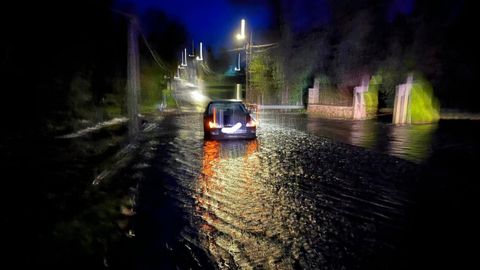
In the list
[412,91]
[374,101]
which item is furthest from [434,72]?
[374,101]

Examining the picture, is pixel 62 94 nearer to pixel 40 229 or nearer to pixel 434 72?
pixel 40 229

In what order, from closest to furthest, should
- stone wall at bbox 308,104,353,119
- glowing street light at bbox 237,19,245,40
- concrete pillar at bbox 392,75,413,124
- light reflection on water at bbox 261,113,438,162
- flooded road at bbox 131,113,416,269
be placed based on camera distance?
flooded road at bbox 131,113,416,269 < light reflection on water at bbox 261,113,438,162 < concrete pillar at bbox 392,75,413,124 < stone wall at bbox 308,104,353,119 < glowing street light at bbox 237,19,245,40

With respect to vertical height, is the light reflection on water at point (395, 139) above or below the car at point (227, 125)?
below

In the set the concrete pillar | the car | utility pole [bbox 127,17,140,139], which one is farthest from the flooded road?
the concrete pillar

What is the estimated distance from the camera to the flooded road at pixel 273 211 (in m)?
3.97

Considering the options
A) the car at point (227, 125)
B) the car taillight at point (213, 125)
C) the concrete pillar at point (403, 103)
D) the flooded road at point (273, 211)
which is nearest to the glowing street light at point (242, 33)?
the concrete pillar at point (403, 103)

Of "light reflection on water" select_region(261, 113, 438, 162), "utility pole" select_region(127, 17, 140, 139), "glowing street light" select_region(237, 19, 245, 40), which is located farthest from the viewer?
"glowing street light" select_region(237, 19, 245, 40)

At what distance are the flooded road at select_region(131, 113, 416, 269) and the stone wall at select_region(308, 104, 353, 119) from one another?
13062 millimetres

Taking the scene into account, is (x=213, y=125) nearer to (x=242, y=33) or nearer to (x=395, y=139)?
(x=395, y=139)

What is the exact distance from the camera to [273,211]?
5387 millimetres

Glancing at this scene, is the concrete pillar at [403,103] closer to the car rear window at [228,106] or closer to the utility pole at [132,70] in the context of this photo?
the car rear window at [228,106]

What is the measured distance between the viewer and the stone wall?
22.4m

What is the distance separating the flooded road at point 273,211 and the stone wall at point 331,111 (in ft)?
42.9

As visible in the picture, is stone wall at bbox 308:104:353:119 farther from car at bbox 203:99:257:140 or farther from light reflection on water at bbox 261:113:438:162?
car at bbox 203:99:257:140
